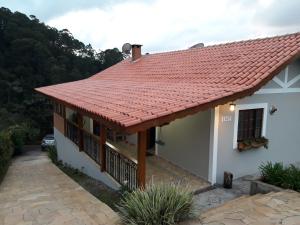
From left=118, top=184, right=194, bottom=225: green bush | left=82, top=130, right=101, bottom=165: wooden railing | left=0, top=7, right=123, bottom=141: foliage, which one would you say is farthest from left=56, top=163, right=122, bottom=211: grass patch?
left=0, top=7, right=123, bottom=141: foliage

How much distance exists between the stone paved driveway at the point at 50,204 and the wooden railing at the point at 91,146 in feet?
3.96

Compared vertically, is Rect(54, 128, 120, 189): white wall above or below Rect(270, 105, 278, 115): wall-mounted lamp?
below

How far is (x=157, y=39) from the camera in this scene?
30.4 metres

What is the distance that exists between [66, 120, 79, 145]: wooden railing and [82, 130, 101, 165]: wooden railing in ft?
4.02

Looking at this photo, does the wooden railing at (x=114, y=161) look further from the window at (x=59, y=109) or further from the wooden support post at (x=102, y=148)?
the window at (x=59, y=109)

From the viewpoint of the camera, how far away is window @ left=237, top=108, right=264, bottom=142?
9.39m

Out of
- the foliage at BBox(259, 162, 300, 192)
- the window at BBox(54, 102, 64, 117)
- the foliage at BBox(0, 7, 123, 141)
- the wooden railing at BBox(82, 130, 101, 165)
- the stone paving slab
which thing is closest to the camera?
the stone paving slab

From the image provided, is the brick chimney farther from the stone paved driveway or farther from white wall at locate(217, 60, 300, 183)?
white wall at locate(217, 60, 300, 183)

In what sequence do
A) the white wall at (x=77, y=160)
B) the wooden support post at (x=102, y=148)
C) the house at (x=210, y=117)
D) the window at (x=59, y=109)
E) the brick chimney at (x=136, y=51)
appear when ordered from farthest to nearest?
the brick chimney at (x=136, y=51) < the window at (x=59, y=109) < the white wall at (x=77, y=160) < the wooden support post at (x=102, y=148) < the house at (x=210, y=117)

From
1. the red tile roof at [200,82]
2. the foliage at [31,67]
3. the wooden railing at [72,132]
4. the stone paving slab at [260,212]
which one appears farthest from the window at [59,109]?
the foliage at [31,67]

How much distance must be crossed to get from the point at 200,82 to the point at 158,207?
5.38m

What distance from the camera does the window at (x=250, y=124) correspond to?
9.39 meters

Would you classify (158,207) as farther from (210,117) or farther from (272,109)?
(272,109)

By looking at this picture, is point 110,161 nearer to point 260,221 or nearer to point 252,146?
point 252,146
